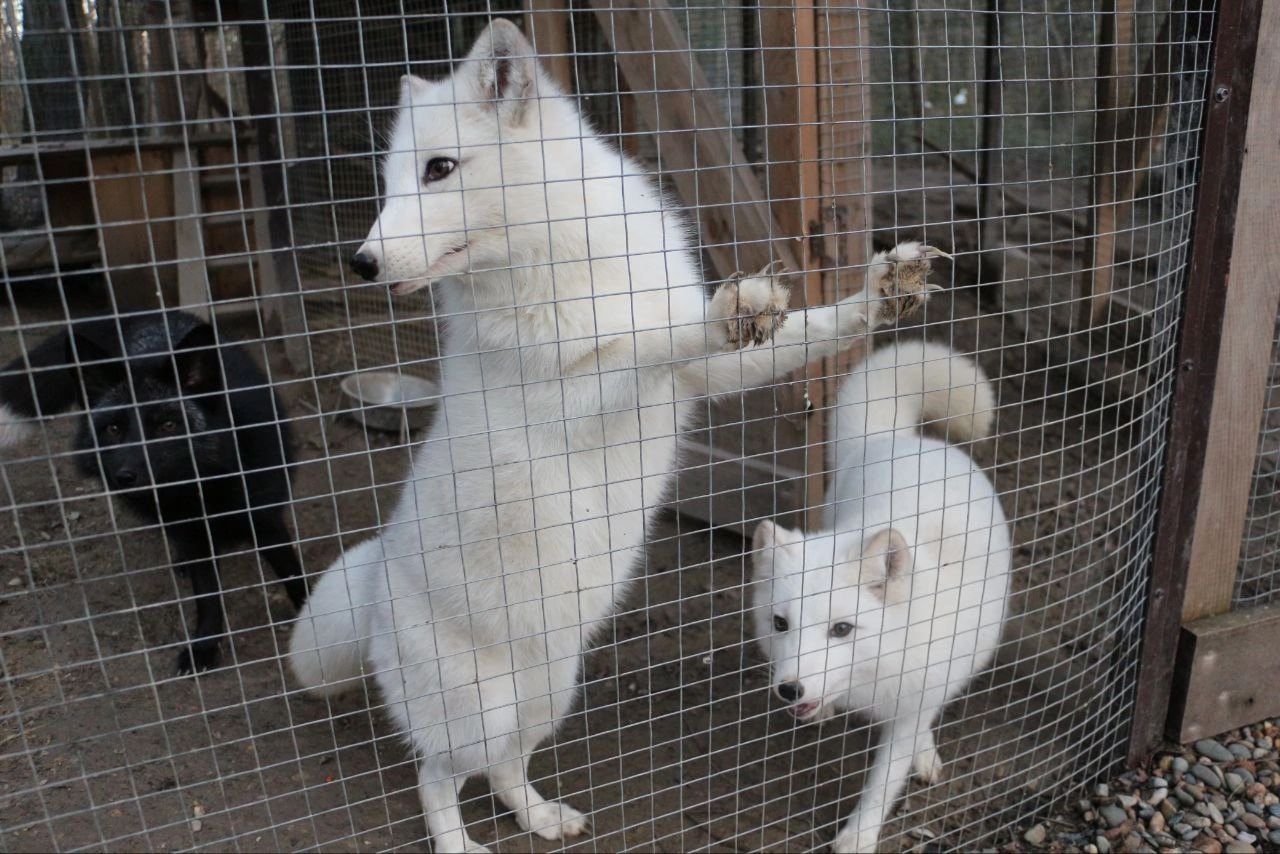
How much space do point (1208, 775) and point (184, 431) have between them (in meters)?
3.24

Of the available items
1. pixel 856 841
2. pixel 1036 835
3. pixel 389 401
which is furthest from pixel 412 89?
pixel 389 401

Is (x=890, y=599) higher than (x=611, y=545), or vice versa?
(x=611, y=545)

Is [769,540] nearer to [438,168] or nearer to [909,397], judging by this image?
[909,397]

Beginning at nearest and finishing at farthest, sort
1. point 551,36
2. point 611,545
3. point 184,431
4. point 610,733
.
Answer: point 611,545, point 184,431, point 610,733, point 551,36

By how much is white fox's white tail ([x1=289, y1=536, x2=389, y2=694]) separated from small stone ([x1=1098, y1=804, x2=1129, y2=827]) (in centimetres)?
212

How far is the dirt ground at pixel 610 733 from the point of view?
2.57 meters

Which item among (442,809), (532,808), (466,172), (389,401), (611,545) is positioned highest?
(466,172)

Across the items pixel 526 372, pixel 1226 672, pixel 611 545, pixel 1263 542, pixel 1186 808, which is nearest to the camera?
pixel 526 372

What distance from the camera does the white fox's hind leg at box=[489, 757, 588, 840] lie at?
2.74m

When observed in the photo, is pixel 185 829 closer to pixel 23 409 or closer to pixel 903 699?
pixel 23 409

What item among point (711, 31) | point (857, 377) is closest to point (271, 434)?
point (857, 377)

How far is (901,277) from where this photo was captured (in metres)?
1.83

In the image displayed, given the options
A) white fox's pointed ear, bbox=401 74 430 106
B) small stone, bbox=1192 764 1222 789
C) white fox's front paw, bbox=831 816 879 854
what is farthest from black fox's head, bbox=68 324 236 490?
small stone, bbox=1192 764 1222 789

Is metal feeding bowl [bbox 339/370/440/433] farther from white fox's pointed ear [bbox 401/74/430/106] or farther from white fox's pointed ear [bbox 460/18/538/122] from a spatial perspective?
white fox's pointed ear [bbox 460/18/538/122]
